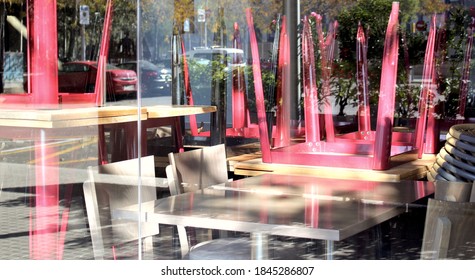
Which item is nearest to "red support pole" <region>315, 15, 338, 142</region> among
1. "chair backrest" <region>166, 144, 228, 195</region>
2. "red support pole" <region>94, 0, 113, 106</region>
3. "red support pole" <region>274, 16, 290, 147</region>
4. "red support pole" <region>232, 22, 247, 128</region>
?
"red support pole" <region>274, 16, 290, 147</region>

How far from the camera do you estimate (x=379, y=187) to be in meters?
5.19

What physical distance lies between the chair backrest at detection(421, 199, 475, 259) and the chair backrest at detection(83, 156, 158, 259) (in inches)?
60.1

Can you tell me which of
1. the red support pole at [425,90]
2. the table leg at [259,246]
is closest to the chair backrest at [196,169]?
the table leg at [259,246]

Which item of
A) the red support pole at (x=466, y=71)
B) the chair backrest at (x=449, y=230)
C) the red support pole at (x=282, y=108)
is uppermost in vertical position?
the red support pole at (x=466, y=71)

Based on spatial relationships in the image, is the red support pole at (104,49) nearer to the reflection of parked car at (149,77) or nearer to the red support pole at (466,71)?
the reflection of parked car at (149,77)

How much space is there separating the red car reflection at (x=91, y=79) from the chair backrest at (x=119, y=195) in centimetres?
43

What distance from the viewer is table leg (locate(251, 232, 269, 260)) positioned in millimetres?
5254

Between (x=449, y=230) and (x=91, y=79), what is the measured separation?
2.69m

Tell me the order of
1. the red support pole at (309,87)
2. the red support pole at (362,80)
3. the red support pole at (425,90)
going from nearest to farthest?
the red support pole at (425,90) → the red support pole at (362,80) → the red support pole at (309,87)

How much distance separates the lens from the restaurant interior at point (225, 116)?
17.6 feet
